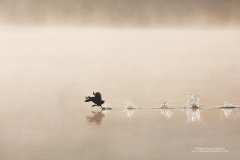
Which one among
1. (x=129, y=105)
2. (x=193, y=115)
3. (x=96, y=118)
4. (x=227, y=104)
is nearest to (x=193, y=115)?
(x=193, y=115)

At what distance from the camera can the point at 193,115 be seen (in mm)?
7859

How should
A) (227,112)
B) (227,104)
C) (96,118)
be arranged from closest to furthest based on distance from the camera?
1. (96,118)
2. (227,112)
3. (227,104)

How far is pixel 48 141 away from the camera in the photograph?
650cm

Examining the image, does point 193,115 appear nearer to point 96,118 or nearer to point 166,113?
point 166,113

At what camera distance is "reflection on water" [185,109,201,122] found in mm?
7518

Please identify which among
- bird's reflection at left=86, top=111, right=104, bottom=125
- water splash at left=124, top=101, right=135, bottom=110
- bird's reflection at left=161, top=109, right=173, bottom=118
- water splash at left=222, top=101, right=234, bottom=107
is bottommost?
bird's reflection at left=86, top=111, right=104, bottom=125

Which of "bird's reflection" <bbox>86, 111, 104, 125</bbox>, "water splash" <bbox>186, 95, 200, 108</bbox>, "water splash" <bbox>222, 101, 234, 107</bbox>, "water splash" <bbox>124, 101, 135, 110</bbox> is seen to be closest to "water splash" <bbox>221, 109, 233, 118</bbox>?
"water splash" <bbox>222, 101, 234, 107</bbox>

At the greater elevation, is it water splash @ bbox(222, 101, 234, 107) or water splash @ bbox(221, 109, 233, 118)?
water splash @ bbox(222, 101, 234, 107)

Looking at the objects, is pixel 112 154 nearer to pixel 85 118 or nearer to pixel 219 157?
pixel 219 157

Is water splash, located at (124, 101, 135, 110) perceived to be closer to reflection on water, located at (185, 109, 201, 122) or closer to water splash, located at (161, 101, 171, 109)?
water splash, located at (161, 101, 171, 109)

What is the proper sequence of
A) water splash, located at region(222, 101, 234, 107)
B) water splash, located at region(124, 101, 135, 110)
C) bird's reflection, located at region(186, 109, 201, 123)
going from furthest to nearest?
water splash, located at region(124, 101, 135, 110)
water splash, located at region(222, 101, 234, 107)
bird's reflection, located at region(186, 109, 201, 123)

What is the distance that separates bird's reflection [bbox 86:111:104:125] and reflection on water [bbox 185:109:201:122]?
948mm

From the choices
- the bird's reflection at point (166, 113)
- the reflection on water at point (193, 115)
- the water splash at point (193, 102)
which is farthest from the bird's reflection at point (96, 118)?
the water splash at point (193, 102)

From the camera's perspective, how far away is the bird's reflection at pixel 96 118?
7.56 meters
